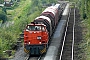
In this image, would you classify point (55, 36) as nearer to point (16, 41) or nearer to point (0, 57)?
point (16, 41)

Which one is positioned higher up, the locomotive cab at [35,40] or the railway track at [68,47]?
the locomotive cab at [35,40]

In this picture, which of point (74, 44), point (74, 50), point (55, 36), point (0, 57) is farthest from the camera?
point (55, 36)

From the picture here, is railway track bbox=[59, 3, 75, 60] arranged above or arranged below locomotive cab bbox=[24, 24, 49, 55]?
below

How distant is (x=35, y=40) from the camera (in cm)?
2253

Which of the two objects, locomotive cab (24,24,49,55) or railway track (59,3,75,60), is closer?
railway track (59,3,75,60)

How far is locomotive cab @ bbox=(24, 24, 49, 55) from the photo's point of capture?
22500 mm

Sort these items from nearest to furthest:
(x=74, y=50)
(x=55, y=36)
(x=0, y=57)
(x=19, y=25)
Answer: (x=0, y=57) → (x=74, y=50) → (x=55, y=36) → (x=19, y=25)

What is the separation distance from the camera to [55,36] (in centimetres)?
3100

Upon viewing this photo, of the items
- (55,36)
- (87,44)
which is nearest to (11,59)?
(87,44)

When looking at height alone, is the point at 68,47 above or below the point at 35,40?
below

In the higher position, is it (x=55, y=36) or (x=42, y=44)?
(x=42, y=44)

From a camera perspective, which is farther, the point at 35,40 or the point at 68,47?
the point at 68,47

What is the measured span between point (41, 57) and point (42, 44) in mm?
1151

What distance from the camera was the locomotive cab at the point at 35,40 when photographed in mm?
22500
